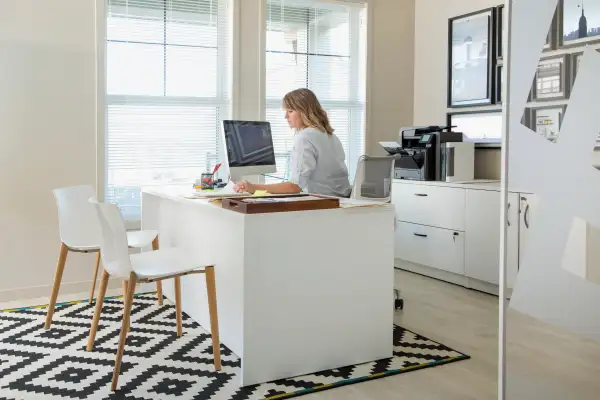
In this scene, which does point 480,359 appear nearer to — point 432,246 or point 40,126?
point 432,246

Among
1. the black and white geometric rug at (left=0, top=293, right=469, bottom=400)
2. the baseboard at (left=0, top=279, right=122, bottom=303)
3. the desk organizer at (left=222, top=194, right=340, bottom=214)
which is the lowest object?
the black and white geometric rug at (left=0, top=293, right=469, bottom=400)

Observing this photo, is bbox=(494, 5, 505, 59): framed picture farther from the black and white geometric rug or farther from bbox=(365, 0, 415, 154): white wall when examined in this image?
the black and white geometric rug

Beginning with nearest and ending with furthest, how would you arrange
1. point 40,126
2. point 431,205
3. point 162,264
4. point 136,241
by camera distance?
point 162,264, point 136,241, point 40,126, point 431,205

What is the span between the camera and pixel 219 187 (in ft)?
13.0

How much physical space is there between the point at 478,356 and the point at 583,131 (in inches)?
64.9

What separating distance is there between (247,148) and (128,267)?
4.57 ft

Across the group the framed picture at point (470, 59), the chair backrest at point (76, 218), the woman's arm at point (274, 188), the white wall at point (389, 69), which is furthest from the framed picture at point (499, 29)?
the chair backrest at point (76, 218)

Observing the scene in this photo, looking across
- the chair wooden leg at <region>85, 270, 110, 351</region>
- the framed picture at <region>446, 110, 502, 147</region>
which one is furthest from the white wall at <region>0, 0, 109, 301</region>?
the framed picture at <region>446, 110, 502, 147</region>

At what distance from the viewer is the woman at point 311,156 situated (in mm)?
3568

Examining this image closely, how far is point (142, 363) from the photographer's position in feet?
10.1

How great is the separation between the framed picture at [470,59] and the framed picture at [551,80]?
3204mm

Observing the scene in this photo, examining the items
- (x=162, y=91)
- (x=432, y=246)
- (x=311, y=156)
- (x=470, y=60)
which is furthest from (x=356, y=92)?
(x=311, y=156)

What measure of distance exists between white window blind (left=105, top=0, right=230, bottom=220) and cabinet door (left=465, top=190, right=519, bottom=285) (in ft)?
6.74

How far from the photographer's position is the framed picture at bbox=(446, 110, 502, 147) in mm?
5145
